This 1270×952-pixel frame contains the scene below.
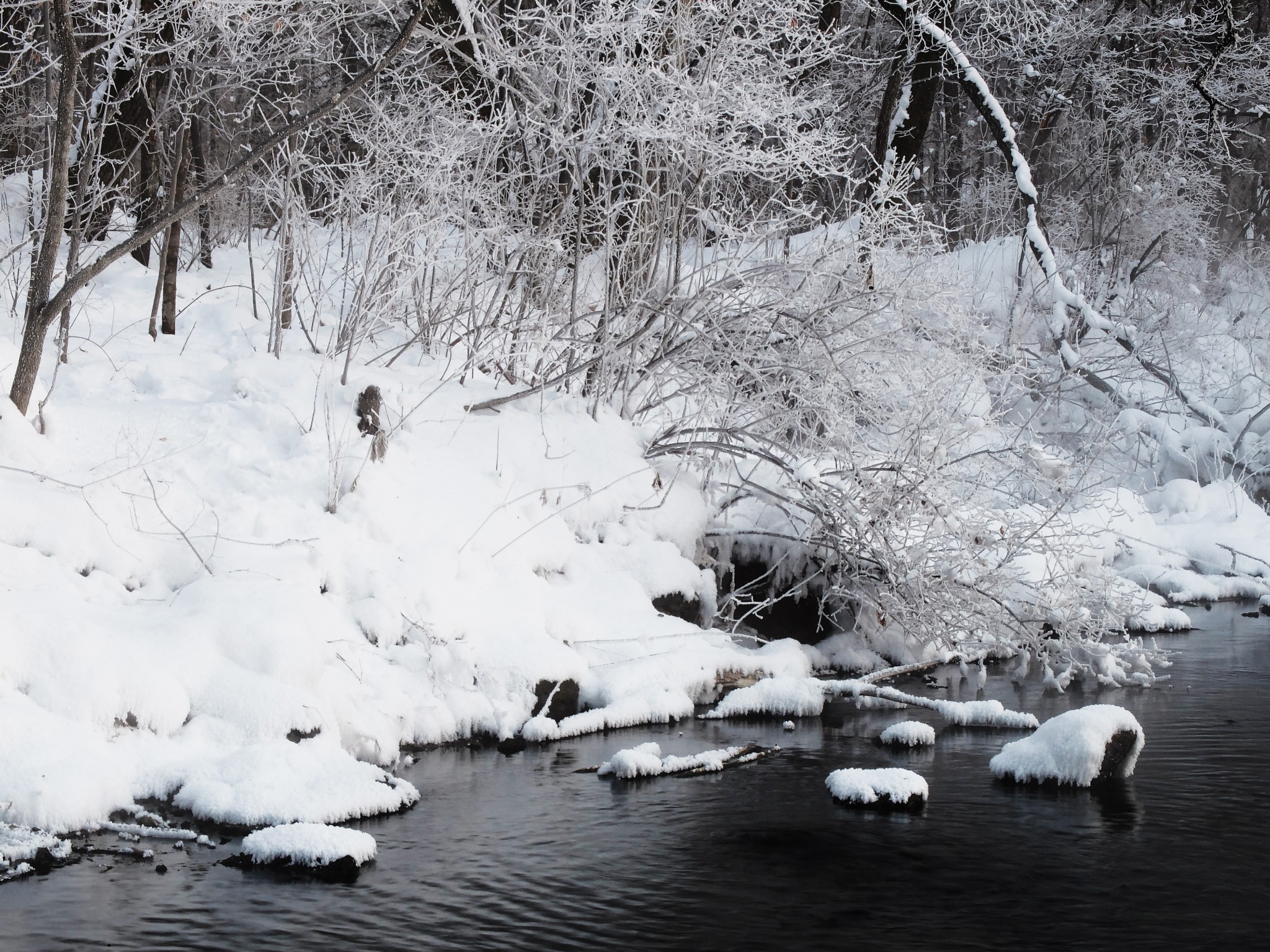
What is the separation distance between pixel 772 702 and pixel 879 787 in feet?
6.73

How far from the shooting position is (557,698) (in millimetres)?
8117

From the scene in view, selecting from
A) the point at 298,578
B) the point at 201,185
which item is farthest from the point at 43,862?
the point at 201,185

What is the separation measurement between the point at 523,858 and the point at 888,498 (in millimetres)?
4786

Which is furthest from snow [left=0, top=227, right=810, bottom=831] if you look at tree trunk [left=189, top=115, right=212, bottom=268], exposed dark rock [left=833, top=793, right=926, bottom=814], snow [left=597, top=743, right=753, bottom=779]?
tree trunk [left=189, top=115, right=212, bottom=268]

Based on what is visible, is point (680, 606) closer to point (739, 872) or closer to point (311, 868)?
point (739, 872)

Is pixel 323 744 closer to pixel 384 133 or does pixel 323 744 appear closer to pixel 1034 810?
pixel 1034 810

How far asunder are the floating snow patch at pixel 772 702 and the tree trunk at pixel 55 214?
15.5 ft

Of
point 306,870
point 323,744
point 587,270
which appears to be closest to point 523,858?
point 306,870

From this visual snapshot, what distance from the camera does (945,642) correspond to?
31.5 feet

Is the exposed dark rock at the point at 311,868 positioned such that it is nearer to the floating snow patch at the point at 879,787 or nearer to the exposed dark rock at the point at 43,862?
the exposed dark rock at the point at 43,862

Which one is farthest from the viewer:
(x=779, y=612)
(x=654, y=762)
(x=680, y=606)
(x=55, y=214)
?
(x=779, y=612)

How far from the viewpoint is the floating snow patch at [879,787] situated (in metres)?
6.52

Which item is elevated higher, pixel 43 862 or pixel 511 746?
pixel 511 746

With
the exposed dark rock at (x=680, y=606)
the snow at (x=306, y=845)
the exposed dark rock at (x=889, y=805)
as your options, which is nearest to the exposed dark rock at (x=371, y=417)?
the exposed dark rock at (x=680, y=606)
